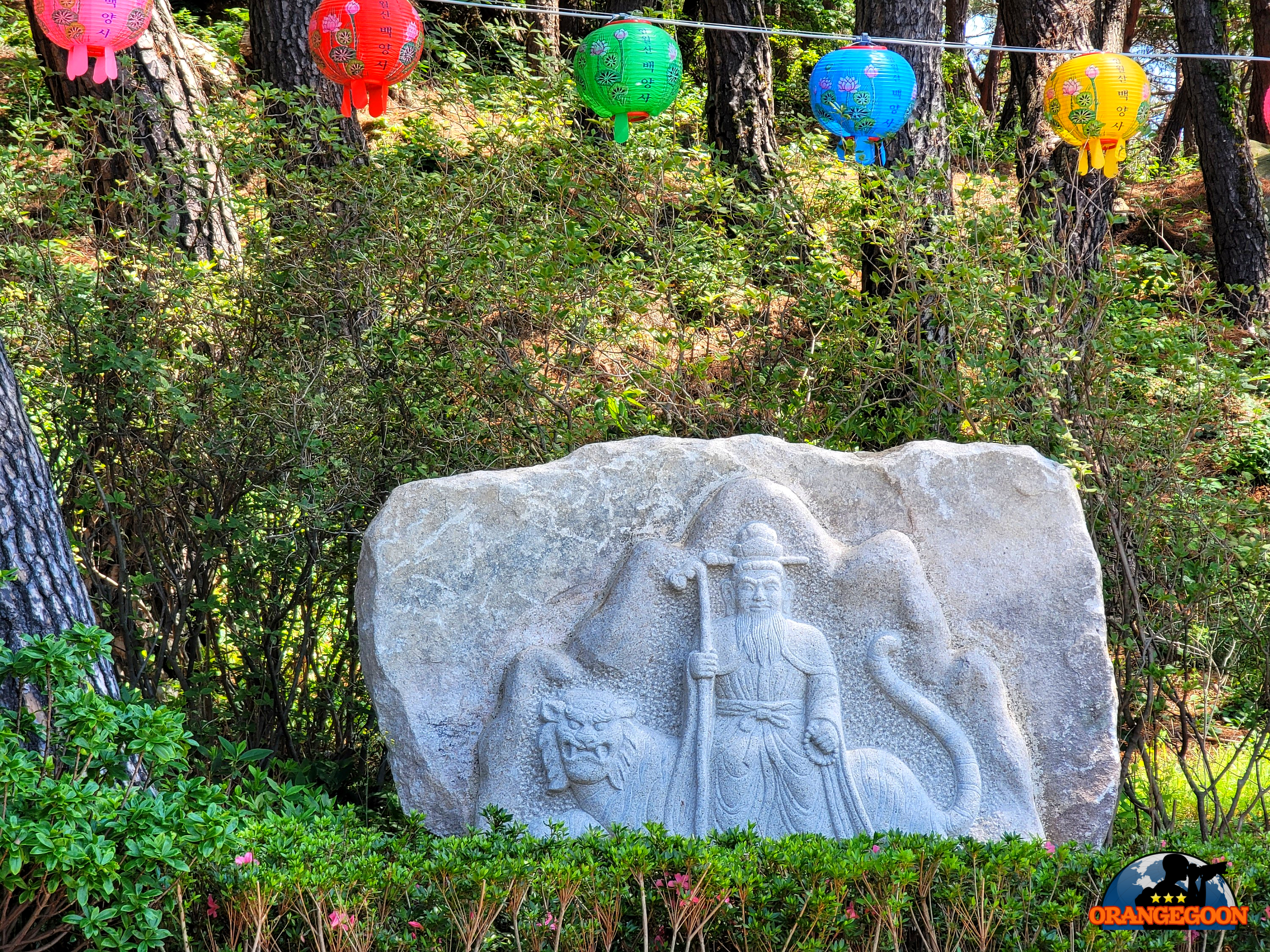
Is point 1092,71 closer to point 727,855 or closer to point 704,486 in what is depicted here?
point 704,486

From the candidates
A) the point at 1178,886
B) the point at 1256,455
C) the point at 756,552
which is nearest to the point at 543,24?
→ the point at 1256,455

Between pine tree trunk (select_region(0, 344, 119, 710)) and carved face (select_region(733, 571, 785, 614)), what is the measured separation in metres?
1.80

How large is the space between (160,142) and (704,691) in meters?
3.93

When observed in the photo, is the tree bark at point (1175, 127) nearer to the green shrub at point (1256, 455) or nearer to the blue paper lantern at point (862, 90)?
the green shrub at point (1256, 455)

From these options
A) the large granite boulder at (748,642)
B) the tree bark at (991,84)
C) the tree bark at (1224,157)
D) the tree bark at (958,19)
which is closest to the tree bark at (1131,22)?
the tree bark at (991,84)

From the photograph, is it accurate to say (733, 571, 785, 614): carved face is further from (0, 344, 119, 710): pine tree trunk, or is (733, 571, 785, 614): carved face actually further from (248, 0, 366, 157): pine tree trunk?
(248, 0, 366, 157): pine tree trunk

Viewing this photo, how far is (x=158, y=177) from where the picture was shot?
5172mm

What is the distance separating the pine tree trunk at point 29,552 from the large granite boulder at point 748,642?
799 millimetres

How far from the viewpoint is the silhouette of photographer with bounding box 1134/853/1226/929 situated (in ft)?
8.65

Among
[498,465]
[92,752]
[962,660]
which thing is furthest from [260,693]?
[962,660]

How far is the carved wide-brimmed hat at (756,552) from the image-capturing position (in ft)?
11.4

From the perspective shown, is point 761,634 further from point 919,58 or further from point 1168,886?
point 919,58

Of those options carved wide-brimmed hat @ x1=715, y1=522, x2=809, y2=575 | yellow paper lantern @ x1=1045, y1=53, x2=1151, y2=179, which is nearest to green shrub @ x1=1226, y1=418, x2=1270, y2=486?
yellow paper lantern @ x1=1045, y1=53, x2=1151, y2=179

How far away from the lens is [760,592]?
346cm
